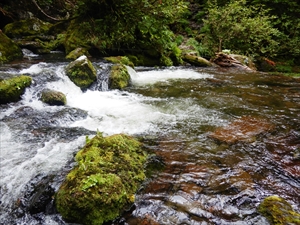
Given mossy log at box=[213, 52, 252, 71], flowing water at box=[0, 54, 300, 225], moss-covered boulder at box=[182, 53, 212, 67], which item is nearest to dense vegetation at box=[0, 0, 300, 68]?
moss-covered boulder at box=[182, 53, 212, 67]

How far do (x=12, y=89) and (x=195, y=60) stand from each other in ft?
29.9

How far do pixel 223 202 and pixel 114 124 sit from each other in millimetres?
2806

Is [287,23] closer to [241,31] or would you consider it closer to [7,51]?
[241,31]

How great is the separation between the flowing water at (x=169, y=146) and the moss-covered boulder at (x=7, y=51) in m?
1.47

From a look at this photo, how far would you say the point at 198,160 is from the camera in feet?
11.5

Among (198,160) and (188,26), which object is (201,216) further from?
(188,26)

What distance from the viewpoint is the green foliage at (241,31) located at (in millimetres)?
13461

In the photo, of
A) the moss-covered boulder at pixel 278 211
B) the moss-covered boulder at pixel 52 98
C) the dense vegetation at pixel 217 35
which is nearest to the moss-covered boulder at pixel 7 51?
the dense vegetation at pixel 217 35

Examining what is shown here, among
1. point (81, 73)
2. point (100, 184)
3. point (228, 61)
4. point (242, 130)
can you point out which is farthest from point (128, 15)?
point (228, 61)

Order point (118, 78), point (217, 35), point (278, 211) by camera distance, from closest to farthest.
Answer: point (278, 211) → point (118, 78) → point (217, 35)

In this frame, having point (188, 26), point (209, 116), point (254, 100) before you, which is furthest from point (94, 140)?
point (188, 26)

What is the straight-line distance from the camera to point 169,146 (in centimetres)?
390

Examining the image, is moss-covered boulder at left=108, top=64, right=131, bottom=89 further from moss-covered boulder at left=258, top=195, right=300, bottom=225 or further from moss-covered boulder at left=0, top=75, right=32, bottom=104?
moss-covered boulder at left=258, top=195, right=300, bottom=225

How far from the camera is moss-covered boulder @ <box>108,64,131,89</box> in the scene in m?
7.60
